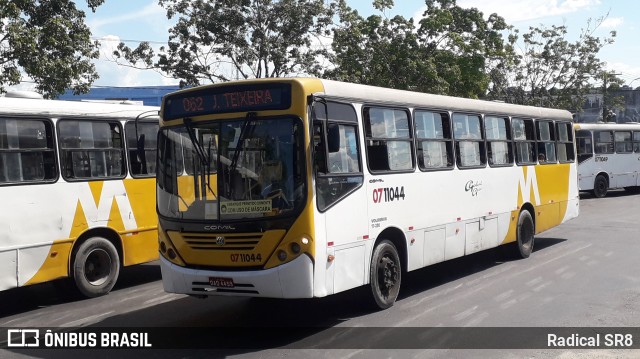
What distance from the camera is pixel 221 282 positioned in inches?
305

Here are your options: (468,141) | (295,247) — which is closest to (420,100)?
(468,141)

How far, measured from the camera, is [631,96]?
239ft

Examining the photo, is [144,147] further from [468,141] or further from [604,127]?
[604,127]

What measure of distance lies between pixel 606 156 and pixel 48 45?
2191 cm

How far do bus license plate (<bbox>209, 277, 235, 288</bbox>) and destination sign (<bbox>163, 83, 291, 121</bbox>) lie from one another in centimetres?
191

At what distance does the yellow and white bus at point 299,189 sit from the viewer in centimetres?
759

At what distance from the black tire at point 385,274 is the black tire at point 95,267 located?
4.47 m

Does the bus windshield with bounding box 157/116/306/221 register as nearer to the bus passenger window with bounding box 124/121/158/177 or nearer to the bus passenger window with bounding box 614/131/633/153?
the bus passenger window with bounding box 124/121/158/177

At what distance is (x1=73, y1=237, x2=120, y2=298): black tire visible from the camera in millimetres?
10367

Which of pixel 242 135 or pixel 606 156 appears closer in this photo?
pixel 242 135

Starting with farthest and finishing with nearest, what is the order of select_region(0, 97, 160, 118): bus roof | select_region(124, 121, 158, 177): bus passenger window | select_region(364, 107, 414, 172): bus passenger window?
select_region(124, 121, 158, 177): bus passenger window, select_region(0, 97, 160, 118): bus roof, select_region(364, 107, 414, 172): bus passenger window

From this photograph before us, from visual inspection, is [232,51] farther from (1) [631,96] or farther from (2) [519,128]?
(1) [631,96]

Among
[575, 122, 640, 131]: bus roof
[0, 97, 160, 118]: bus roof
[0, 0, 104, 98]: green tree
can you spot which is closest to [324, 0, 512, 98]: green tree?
[575, 122, 640, 131]: bus roof

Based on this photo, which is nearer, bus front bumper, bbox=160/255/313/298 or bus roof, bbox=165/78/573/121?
bus front bumper, bbox=160/255/313/298
